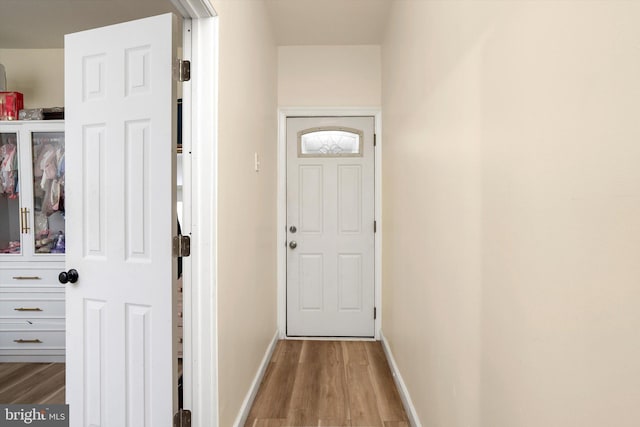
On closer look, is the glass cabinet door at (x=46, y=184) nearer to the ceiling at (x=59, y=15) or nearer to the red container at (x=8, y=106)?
the red container at (x=8, y=106)

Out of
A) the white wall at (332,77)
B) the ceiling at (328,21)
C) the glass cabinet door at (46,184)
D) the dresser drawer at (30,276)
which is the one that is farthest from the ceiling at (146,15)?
the dresser drawer at (30,276)

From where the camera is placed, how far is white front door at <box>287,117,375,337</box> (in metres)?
3.43

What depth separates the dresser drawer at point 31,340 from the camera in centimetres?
287

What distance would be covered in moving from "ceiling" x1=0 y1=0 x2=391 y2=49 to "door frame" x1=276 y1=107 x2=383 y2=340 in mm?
648

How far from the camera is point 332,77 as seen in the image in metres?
3.42

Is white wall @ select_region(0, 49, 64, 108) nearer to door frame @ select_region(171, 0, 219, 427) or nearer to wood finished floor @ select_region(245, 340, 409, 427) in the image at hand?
door frame @ select_region(171, 0, 219, 427)

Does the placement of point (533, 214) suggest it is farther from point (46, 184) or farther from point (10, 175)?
point (10, 175)

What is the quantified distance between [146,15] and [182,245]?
2.31m

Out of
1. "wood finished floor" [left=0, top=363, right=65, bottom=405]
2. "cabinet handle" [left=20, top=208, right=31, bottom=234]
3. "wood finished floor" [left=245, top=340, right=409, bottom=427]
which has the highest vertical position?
"cabinet handle" [left=20, top=208, right=31, bottom=234]

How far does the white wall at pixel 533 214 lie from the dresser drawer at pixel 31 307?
2.94 meters

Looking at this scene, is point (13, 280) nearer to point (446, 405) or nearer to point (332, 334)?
point (332, 334)

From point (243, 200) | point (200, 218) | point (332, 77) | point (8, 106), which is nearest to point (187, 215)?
point (200, 218)

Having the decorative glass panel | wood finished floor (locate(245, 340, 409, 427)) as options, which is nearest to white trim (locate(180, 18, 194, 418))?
wood finished floor (locate(245, 340, 409, 427))

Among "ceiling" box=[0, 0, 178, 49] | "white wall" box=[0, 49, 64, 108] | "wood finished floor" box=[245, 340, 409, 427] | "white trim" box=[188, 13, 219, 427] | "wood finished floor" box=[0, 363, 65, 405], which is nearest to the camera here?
"white trim" box=[188, 13, 219, 427]
